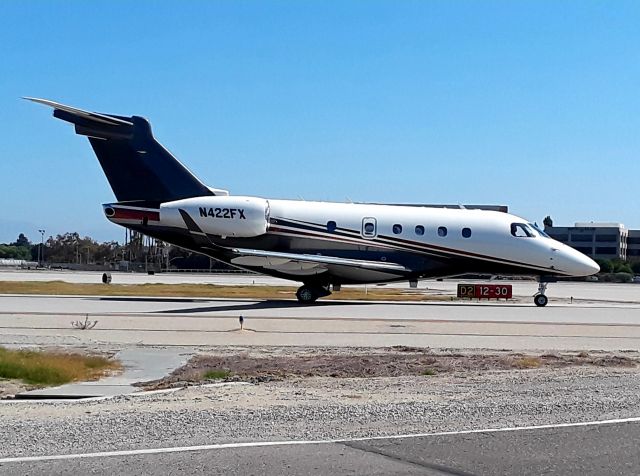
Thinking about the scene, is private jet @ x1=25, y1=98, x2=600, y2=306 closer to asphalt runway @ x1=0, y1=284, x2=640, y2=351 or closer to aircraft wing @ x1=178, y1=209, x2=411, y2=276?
aircraft wing @ x1=178, y1=209, x2=411, y2=276

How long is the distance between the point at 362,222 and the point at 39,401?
84.0ft

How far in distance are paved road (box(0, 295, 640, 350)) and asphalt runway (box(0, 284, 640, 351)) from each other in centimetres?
3

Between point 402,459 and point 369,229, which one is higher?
point 369,229

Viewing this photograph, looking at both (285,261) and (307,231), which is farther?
(307,231)

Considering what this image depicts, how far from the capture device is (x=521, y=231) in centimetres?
3738

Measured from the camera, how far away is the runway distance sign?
142ft

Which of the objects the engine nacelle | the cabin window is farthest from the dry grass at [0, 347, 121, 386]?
the cabin window

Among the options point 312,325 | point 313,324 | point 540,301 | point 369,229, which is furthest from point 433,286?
point 312,325

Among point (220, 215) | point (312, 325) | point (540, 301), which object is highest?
point (220, 215)

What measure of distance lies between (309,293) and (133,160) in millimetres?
9218

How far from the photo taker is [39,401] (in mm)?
11797

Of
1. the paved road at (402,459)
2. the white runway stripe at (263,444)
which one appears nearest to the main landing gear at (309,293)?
the white runway stripe at (263,444)

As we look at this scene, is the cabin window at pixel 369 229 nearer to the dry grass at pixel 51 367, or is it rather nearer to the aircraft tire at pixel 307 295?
the aircraft tire at pixel 307 295

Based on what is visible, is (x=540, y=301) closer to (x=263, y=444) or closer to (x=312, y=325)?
(x=312, y=325)
